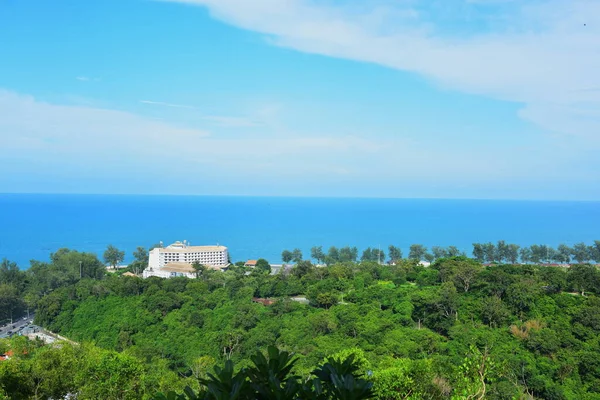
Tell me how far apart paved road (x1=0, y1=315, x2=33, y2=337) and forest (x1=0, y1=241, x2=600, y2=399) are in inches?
26.9

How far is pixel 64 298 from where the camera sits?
20609 mm

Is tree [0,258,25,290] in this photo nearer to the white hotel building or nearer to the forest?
the forest

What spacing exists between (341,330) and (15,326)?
16.0 metres

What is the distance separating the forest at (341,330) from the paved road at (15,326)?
2.24 ft

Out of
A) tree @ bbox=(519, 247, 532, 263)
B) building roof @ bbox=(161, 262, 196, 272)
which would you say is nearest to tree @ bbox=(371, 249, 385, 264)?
tree @ bbox=(519, 247, 532, 263)

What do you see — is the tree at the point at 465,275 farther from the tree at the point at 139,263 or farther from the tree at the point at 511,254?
the tree at the point at 139,263

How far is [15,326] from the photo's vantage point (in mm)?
21094

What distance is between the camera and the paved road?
20.1 metres

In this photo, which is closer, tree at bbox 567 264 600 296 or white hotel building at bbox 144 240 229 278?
tree at bbox 567 264 600 296

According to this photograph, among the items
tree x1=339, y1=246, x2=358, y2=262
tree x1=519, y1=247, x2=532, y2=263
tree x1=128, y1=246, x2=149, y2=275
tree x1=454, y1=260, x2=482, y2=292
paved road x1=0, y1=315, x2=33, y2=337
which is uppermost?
tree x1=454, y1=260, x2=482, y2=292

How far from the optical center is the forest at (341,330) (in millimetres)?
8234

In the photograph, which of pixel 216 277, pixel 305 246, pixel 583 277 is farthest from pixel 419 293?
pixel 305 246

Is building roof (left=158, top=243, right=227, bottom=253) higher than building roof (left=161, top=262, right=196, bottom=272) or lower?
higher

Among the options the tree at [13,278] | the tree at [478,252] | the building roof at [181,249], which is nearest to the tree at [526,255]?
the tree at [478,252]
